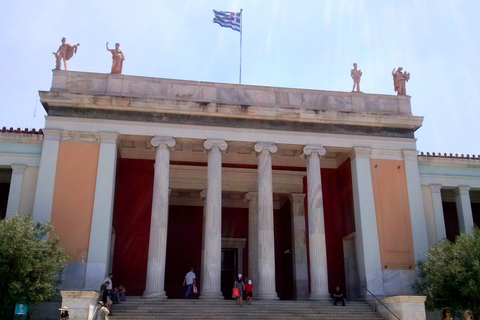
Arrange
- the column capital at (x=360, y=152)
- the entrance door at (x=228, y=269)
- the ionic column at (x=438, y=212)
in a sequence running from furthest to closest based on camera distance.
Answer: the entrance door at (x=228, y=269) < the ionic column at (x=438, y=212) < the column capital at (x=360, y=152)

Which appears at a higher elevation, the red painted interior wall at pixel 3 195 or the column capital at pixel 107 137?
the column capital at pixel 107 137

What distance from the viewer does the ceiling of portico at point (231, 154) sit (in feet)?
77.3

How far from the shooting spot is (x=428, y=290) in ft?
63.1

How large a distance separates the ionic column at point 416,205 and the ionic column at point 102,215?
505 inches

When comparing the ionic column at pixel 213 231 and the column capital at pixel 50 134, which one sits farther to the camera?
the column capital at pixel 50 134

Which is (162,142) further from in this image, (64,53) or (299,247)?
(299,247)

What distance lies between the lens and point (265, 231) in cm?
2097

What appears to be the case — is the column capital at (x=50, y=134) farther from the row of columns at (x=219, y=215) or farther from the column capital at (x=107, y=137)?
the column capital at (x=107, y=137)

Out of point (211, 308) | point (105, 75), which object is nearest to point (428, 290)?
point (211, 308)

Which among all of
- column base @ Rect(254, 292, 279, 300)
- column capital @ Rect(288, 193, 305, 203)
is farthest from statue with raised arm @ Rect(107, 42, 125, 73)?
column base @ Rect(254, 292, 279, 300)

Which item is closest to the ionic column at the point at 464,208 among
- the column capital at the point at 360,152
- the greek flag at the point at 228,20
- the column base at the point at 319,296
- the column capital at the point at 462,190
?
the column capital at the point at 462,190

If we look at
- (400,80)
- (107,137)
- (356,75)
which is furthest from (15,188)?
(400,80)

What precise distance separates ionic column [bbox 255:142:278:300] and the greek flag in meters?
7.39

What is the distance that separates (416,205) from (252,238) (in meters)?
7.70
